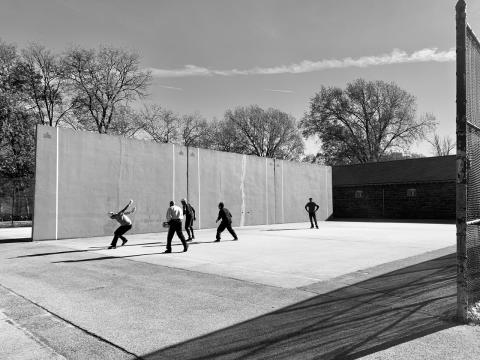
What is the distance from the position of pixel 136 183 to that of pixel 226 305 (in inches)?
608

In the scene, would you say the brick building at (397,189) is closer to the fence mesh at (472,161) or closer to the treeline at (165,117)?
the treeline at (165,117)

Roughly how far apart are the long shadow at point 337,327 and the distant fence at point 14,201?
27005 mm

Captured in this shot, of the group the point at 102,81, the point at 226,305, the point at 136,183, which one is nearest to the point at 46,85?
the point at 102,81

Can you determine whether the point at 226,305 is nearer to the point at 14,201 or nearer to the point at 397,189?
the point at 14,201

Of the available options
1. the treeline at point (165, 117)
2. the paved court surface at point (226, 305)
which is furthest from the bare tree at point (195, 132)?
the paved court surface at point (226, 305)

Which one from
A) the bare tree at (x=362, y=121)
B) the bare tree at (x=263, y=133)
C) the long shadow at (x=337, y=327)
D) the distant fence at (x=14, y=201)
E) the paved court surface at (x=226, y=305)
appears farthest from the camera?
the bare tree at (x=263, y=133)

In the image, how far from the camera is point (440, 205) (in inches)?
1296

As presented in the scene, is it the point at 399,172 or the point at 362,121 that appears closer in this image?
the point at 399,172

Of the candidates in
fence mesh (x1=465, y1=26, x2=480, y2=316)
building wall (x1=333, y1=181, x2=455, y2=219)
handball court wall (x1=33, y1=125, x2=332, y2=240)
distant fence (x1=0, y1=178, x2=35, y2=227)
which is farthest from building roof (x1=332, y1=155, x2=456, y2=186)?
fence mesh (x1=465, y1=26, x2=480, y2=316)

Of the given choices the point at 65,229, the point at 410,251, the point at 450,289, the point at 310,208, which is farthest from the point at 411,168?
the point at 450,289

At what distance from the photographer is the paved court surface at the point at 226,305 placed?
447 cm

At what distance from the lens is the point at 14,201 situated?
28.5m

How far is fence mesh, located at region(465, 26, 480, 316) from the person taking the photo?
16.7 feet

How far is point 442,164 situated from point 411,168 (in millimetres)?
2631
